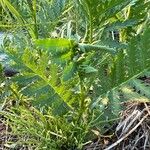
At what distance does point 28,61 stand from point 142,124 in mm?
394

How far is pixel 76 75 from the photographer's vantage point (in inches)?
38.9

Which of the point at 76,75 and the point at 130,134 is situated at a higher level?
the point at 76,75

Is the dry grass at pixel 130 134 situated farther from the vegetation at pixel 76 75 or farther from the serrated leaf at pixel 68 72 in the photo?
the serrated leaf at pixel 68 72

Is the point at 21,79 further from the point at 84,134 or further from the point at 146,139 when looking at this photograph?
the point at 146,139

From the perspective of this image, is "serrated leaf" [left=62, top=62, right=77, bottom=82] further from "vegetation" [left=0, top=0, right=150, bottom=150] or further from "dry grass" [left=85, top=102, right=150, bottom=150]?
"dry grass" [left=85, top=102, right=150, bottom=150]

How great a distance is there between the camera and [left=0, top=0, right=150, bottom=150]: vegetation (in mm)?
875

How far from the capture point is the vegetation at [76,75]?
2.87 feet

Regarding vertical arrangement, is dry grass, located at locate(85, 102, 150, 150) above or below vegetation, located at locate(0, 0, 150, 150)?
below

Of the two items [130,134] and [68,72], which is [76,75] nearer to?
[68,72]

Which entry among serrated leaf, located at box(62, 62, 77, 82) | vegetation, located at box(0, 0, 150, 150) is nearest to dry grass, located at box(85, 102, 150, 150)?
vegetation, located at box(0, 0, 150, 150)

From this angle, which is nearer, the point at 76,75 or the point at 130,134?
the point at 76,75

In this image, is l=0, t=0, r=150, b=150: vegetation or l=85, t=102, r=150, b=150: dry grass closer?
l=0, t=0, r=150, b=150: vegetation

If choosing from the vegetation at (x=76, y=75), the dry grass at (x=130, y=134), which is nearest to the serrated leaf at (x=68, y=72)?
the vegetation at (x=76, y=75)

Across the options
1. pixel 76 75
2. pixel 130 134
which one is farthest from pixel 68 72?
pixel 130 134
